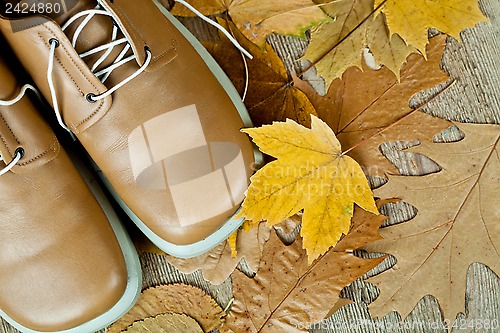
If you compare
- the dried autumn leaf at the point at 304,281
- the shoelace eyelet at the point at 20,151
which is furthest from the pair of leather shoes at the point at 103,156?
the dried autumn leaf at the point at 304,281

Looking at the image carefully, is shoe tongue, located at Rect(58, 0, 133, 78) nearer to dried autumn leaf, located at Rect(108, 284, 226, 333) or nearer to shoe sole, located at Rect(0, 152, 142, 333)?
shoe sole, located at Rect(0, 152, 142, 333)

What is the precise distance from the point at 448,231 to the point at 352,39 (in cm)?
33

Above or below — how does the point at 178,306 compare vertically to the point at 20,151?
below

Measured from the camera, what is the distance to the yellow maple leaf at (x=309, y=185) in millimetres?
710

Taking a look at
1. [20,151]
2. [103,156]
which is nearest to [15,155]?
[20,151]

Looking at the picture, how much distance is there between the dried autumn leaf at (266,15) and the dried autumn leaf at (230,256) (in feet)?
0.98

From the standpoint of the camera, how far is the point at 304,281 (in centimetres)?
79

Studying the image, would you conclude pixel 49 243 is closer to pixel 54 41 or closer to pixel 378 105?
pixel 54 41

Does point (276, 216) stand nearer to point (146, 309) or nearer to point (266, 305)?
point (266, 305)

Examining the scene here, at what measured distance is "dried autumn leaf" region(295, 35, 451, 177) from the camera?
0.79 meters

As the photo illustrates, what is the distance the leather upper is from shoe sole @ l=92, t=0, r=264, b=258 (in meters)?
0.04
